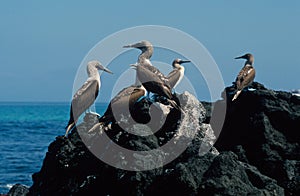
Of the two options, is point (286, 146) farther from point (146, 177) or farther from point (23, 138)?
point (23, 138)

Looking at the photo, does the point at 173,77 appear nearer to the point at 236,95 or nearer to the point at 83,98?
the point at 236,95

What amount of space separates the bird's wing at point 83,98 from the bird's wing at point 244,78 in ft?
8.88

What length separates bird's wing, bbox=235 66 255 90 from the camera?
1304 centimetres

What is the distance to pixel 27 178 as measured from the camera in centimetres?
2442

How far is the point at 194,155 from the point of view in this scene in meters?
10.5

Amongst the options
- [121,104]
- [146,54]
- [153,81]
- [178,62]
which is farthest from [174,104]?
[178,62]

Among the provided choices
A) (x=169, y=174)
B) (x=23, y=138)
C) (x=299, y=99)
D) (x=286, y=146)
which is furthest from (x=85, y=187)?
(x=23, y=138)

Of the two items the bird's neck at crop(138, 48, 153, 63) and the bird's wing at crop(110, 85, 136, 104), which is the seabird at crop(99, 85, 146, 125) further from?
the bird's neck at crop(138, 48, 153, 63)

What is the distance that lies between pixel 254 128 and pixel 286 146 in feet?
1.99

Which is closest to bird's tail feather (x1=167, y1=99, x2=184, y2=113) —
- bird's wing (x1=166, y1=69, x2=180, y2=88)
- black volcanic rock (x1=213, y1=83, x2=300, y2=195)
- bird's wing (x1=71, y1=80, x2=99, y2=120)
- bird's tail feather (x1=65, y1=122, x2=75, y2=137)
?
black volcanic rock (x1=213, y1=83, x2=300, y2=195)

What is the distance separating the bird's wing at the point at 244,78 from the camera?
42.8 feet

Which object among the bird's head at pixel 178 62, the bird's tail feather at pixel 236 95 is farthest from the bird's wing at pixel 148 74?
the bird's head at pixel 178 62

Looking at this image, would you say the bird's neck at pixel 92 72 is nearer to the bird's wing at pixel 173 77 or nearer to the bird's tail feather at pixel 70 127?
the bird's tail feather at pixel 70 127

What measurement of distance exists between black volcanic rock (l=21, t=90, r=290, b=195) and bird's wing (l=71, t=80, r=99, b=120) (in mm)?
359
